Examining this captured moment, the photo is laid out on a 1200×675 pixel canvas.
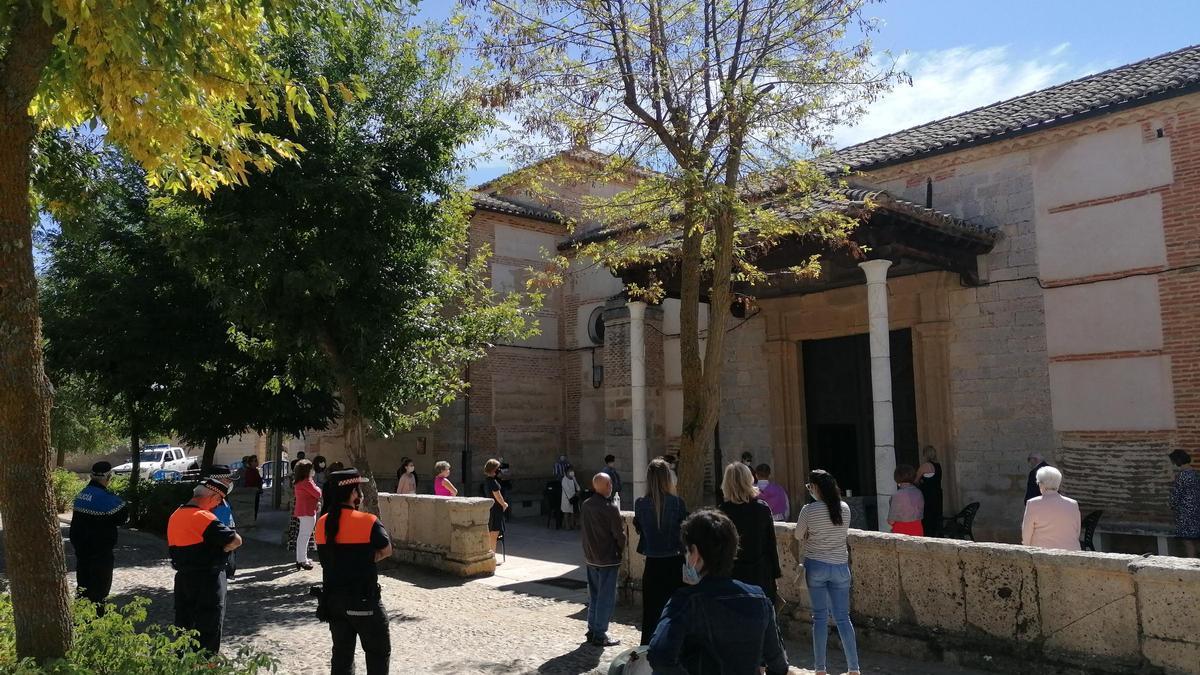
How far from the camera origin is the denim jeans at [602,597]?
7.01 meters

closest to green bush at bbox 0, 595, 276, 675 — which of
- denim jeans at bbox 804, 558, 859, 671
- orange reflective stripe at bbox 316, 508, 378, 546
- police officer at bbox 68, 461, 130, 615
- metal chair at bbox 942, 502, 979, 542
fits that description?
orange reflective stripe at bbox 316, 508, 378, 546

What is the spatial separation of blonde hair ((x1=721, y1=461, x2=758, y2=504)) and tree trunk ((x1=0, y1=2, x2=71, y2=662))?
145 inches

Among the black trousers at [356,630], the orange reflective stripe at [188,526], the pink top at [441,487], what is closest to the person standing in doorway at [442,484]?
the pink top at [441,487]

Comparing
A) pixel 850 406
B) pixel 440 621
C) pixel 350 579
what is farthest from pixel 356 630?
pixel 850 406

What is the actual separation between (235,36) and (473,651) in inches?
193

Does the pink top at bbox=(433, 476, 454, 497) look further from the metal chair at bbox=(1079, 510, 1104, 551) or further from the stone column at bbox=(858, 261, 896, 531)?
the metal chair at bbox=(1079, 510, 1104, 551)

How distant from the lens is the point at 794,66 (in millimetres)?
8375

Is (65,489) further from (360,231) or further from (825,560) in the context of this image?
(825,560)

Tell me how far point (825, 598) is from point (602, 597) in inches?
77.7

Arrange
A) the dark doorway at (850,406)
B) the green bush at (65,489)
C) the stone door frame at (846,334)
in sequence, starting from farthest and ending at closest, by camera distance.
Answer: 1. the green bush at (65,489)
2. the dark doorway at (850,406)
3. the stone door frame at (846,334)

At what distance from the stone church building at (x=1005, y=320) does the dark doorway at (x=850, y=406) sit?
32 mm

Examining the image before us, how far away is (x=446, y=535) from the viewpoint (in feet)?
35.6

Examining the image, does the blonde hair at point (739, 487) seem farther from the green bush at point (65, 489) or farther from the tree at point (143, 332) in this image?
the green bush at point (65, 489)

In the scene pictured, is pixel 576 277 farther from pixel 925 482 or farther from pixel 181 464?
pixel 181 464
